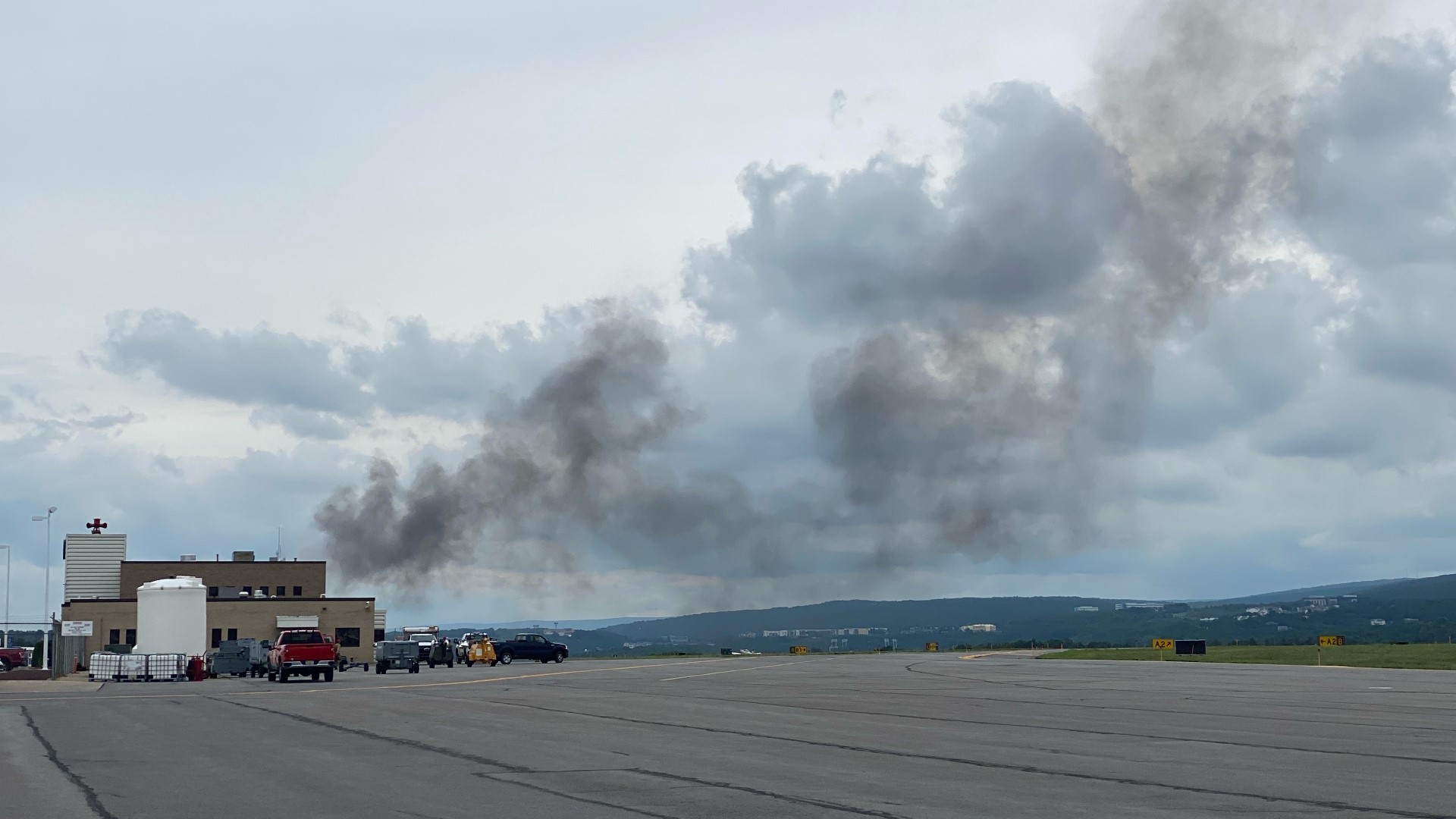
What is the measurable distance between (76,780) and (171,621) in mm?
61654

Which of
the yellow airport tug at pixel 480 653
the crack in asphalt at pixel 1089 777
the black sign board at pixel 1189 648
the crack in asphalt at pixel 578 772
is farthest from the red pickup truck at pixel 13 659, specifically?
the crack in asphalt at pixel 1089 777

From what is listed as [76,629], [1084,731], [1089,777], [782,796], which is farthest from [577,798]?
[76,629]

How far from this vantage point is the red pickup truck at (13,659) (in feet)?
291

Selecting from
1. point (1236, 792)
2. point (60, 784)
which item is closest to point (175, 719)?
point (60, 784)

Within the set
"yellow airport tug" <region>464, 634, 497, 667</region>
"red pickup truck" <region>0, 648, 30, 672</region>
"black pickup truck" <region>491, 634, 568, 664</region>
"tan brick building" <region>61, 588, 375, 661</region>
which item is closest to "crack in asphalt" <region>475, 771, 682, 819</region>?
"yellow airport tug" <region>464, 634, 497, 667</region>

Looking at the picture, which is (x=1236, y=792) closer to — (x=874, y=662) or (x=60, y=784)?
(x=60, y=784)

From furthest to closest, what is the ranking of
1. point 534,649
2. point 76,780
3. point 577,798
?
1. point 534,649
2. point 76,780
3. point 577,798

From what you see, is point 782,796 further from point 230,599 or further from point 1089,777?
point 230,599

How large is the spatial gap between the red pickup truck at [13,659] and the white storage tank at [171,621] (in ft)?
51.9

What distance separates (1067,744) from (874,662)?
54.6m

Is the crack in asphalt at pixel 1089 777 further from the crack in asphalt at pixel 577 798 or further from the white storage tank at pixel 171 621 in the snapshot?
the white storage tank at pixel 171 621

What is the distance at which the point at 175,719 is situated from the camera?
108 ft

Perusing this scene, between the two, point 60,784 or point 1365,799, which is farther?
point 60,784

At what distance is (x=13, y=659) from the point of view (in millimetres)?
96562
